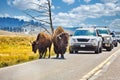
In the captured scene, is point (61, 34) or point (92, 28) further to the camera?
point (92, 28)

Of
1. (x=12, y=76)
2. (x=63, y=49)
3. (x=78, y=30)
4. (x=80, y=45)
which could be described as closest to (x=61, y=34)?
(x=63, y=49)

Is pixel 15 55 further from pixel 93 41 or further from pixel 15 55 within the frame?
pixel 93 41

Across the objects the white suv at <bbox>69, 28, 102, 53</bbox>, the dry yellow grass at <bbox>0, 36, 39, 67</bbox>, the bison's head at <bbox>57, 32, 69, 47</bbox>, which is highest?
the bison's head at <bbox>57, 32, 69, 47</bbox>

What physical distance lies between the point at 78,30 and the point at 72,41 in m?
2.27

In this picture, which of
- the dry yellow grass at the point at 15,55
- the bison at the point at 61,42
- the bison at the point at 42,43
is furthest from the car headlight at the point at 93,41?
the bison at the point at 42,43

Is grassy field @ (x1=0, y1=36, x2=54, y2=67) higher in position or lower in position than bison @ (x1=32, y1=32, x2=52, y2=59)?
lower

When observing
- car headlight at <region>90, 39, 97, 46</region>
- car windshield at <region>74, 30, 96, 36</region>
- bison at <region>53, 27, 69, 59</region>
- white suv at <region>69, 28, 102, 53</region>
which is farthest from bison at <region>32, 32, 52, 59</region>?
car windshield at <region>74, 30, 96, 36</region>

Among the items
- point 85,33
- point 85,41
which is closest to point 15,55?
point 85,41

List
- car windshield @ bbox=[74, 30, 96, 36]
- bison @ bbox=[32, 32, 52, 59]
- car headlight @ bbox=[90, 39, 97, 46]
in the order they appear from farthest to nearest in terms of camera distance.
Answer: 1. car windshield @ bbox=[74, 30, 96, 36]
2. car headlight @ bbox=[90, 39, 97, 46]
3. bison @ bbox=[32, 32, 52, 59]

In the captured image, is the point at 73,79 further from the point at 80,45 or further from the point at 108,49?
the point at 108,49

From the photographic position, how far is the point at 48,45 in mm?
26797

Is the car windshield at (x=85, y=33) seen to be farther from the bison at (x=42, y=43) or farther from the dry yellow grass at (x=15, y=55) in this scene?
the bison at (x=42, y=43)

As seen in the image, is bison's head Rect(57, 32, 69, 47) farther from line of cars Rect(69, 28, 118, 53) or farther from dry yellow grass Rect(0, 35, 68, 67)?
line of cars Rect(69, 28, 118, 53)

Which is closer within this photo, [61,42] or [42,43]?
[42,43]
